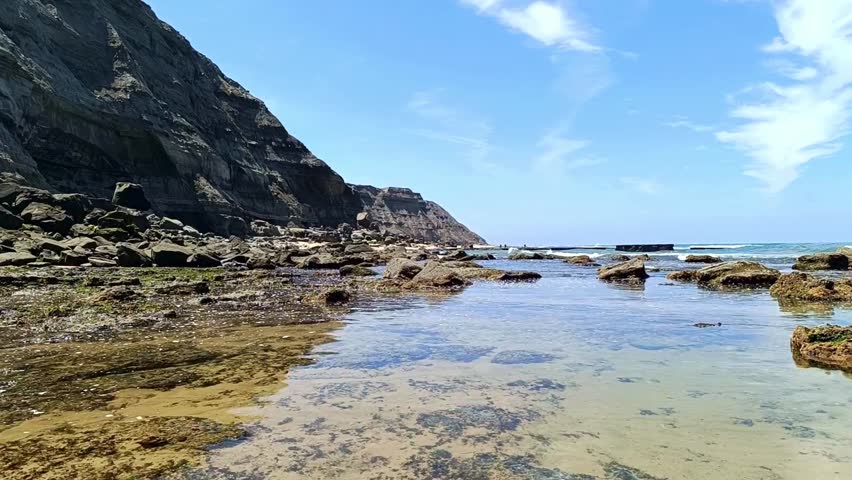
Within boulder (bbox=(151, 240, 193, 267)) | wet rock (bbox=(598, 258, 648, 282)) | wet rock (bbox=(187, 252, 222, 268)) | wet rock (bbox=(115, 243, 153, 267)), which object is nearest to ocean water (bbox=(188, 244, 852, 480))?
wet rock (bbox=(598, 258, 648, 282))

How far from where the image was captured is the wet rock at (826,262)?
25.7m

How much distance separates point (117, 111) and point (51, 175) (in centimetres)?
1097

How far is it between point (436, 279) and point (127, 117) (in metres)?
46.8

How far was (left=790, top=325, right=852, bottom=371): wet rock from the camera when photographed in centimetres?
634

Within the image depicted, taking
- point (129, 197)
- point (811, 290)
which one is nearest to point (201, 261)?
point (129, 197)

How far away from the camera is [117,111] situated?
172 feet

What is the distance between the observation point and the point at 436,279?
62.2ft

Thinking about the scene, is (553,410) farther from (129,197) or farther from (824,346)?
(129,197)

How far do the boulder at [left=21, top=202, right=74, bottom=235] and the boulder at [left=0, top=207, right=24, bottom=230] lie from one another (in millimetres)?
1187

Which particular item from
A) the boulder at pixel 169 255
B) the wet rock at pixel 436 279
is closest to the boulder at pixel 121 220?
the boulder at pixel 169 255

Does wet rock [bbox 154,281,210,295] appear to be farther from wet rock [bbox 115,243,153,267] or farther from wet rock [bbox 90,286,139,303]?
wet rock [bbox 115,243,153,267]

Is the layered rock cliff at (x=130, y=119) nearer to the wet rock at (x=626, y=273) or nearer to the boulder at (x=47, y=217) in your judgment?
the boulder at (x=47, y=217)

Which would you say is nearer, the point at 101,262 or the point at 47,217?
the point at 101,262

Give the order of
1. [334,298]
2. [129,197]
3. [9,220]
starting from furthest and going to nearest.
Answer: [129,197], [9,220], [334,298]
